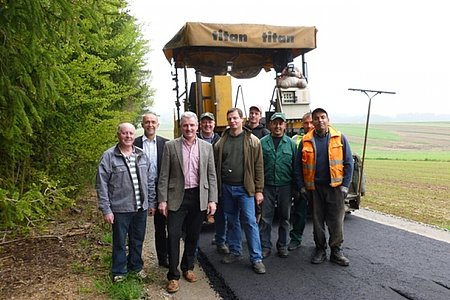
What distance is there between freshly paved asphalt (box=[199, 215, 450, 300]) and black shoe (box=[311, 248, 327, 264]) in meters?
0.07

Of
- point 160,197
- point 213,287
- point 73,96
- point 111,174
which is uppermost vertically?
point 73,96

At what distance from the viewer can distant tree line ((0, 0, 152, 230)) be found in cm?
332

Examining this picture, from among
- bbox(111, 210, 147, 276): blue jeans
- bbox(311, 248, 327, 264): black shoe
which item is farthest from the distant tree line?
bbox(311, 248, 327, 264): black shoe

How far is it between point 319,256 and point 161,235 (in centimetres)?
186

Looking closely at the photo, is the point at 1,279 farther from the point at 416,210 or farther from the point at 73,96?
the point at 416,210

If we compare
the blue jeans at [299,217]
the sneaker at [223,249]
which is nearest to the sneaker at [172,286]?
the sneaker at [223,249]

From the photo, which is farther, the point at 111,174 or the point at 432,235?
the point at 432,235

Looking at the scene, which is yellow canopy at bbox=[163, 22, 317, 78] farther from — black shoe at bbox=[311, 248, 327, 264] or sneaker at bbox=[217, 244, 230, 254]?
Answer: black shoe at bbox=[311, 248, 327, 264]

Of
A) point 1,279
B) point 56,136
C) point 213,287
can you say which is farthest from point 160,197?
point 56,136

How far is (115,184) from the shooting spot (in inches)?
149

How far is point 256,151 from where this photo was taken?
435 cm

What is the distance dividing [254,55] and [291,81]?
1.19 metres

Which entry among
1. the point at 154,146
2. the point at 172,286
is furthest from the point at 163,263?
the point at 154,146

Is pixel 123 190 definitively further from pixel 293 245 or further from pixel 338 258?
pixel 338 258
